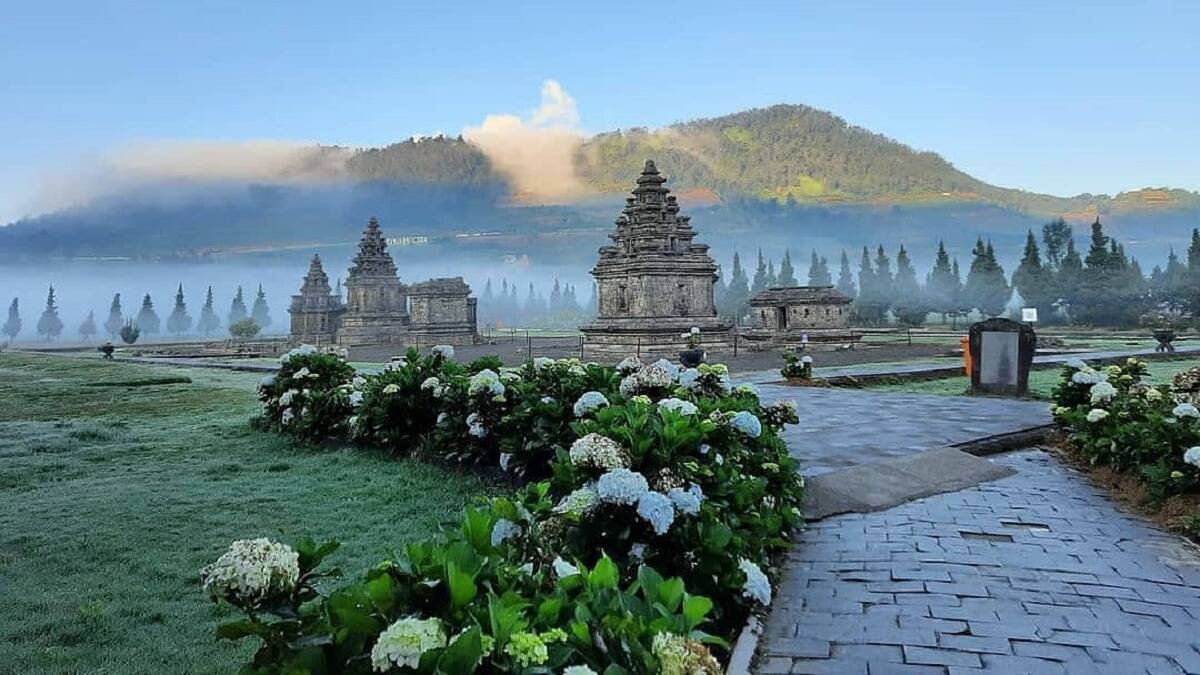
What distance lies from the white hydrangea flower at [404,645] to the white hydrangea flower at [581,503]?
4.81 feet

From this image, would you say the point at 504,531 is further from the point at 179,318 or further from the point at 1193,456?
the point at 179,318

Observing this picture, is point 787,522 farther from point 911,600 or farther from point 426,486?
point 426,486

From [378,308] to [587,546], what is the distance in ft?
170

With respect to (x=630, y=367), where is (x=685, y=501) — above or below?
below

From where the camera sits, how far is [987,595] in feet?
14.0

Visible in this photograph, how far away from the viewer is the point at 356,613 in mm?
2178

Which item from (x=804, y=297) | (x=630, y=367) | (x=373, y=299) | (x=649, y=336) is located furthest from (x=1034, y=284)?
(x=630, y=367)

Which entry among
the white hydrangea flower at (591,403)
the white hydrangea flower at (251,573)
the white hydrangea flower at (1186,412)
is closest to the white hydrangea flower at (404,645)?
the white hydrangea flower at (251,573)

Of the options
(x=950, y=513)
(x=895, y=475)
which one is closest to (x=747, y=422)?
(x=950, y=513)

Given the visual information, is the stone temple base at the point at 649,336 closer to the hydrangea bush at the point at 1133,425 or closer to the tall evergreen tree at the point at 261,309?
the hydrangea bush at the point at 1133,425

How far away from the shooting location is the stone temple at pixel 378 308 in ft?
156

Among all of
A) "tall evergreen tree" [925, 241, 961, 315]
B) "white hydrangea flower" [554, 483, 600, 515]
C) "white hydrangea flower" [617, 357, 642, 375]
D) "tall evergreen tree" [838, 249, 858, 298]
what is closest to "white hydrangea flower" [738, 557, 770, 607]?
"white hydrangea flower" [554, 483, 600, 515]

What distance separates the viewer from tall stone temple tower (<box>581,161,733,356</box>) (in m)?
30.9

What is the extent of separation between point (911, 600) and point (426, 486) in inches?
176
